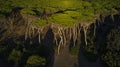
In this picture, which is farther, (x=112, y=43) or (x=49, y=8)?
(x=49, y=8)

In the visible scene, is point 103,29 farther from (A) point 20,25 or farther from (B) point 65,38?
(A) point 20,25

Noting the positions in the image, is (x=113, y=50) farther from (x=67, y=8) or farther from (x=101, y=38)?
(x=67, y=8)

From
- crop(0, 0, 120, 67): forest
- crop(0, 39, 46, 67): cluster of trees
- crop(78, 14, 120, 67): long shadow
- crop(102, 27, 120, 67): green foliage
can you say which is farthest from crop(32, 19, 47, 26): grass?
crop(102, 27, 120, 67): green foliage

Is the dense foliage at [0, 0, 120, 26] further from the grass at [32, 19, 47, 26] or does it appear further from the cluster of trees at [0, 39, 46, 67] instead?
the cluster of trees at [0, 39, 46, 67]

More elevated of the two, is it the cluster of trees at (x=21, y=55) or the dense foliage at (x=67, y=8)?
the dense foliage at (x=67, y=8)

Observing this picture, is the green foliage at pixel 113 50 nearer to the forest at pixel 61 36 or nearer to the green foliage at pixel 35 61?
the forest at pixel 61 36

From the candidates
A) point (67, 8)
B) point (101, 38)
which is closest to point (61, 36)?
point (67, 8)

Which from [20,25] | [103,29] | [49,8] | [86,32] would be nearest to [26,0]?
[49,8]

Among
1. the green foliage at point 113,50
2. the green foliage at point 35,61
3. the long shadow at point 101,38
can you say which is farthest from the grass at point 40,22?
the green foliage at point 113,50
